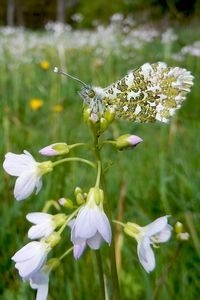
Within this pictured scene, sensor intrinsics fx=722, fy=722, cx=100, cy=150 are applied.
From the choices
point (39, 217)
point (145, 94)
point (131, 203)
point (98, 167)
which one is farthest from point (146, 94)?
point (131, 203)

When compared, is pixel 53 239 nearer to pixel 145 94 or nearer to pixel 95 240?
pixel 95 240

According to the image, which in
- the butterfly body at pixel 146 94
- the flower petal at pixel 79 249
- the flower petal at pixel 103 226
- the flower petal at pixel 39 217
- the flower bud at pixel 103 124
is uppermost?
the butterfly body at pixel 146 94

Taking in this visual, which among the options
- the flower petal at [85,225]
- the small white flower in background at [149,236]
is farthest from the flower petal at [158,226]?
the flower petal at [85,225]

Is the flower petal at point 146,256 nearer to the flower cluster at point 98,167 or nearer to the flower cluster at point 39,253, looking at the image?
the flower cluster at point 98,167

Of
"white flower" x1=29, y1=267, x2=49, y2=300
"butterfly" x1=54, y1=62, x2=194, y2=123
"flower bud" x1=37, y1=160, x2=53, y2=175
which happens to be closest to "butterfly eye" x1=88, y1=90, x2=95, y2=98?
"butterfly" x1=54, y1=62, x2=194, y2=123

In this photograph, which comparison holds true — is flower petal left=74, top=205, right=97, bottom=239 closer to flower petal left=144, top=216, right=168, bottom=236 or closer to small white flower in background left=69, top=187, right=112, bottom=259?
small white flower in background left=69, top=187, right=112, bottom=259

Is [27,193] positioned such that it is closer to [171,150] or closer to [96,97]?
[96,97]
